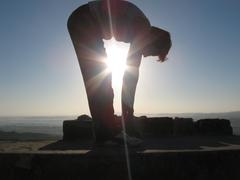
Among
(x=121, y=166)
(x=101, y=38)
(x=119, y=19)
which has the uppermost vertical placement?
(x=119, y=19)

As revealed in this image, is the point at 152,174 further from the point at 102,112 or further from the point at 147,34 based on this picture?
the point at 147,34

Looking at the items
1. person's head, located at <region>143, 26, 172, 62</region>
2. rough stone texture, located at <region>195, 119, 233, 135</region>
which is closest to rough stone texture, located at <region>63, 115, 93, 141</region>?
rough stone texture, located at <region>195, 119, 233, 135</region>

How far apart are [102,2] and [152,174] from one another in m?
1.85

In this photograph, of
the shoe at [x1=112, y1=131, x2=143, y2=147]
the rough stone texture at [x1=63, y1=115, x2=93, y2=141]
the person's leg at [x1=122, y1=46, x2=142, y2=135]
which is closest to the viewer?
the shoe at [x1=112, y1=131, x2=143, y2=147]

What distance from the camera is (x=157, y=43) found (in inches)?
179

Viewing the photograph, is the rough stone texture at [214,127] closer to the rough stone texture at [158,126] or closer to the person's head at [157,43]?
the rough stone texture at [158,126]

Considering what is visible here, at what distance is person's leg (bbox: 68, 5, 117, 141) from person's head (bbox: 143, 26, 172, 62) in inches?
21.9

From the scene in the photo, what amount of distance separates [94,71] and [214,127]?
4.57 metres

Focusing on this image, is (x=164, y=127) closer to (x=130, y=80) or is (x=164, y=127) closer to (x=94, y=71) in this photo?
(x=130, y=80)

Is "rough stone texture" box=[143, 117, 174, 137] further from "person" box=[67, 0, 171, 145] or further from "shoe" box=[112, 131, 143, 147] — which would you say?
"shoe" box=[112, 131, 143, 147]

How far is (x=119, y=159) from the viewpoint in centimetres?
281

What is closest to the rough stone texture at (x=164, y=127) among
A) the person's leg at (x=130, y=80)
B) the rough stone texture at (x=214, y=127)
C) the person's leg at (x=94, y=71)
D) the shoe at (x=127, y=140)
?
the rough stone texture at (x=214, y=127)

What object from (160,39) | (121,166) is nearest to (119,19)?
(160,39)

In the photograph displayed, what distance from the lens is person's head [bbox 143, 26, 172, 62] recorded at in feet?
14.6
